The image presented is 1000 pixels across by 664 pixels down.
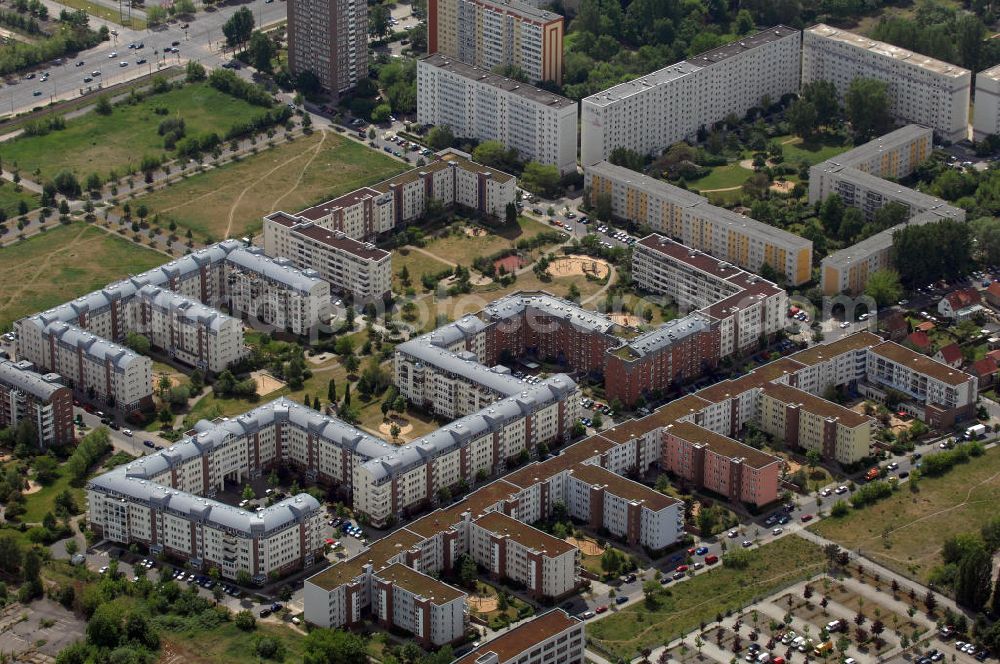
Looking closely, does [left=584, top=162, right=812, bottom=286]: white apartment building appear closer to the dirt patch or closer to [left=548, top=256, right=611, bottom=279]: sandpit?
[left=548, top=256, right=611, bottom=279]: sandpit

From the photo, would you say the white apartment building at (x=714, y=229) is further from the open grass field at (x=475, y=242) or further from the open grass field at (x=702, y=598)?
the open grass field at (x=702, y=598)

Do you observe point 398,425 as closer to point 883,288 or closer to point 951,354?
point 883,288

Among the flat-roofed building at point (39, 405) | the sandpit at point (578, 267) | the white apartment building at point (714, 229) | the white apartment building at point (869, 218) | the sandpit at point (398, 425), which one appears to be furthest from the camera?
the sandpit at point (578, 267)

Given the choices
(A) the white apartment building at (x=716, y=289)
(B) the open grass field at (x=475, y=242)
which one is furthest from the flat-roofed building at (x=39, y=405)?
(A) the white apartment building at (x=716, y=289)

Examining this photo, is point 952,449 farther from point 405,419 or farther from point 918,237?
point 405,419

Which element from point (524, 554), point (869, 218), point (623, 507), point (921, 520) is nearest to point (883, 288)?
point (869, 218)

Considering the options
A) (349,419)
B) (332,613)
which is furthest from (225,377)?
(332,613)
